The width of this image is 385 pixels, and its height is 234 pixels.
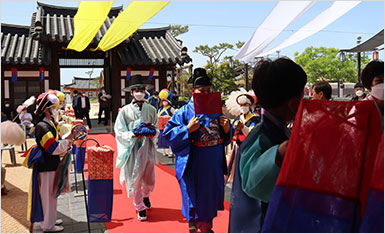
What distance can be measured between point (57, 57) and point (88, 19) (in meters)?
4.90

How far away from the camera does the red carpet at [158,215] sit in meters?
3.87

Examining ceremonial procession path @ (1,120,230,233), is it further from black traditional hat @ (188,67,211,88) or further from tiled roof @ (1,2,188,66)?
tiled roof @ (1,2,188,66)

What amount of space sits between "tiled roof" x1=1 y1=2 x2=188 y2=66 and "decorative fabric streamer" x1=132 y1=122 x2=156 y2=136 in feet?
30.0

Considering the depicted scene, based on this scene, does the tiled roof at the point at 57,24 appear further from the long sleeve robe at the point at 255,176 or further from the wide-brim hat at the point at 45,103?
the long sleeve robe at the point at 255,176

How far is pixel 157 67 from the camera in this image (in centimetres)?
1453

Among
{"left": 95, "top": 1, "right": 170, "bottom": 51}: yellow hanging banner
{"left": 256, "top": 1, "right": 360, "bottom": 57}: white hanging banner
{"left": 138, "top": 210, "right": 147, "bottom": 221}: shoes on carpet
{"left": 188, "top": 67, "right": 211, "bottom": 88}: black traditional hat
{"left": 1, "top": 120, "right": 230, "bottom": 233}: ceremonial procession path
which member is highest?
{"left": 95, "top": 1, "right": 170, "bottom": 51}: yellow hanging banner

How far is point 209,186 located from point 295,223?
2.40 m

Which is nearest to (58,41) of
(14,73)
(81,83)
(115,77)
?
(14,73)

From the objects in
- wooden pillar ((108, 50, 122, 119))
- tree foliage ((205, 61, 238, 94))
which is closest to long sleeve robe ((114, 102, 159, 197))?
wooden pillar ((108, 50, 122, 119))

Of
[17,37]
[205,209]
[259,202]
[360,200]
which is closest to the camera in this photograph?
[360,200]

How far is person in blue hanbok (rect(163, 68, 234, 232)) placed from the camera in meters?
3.45

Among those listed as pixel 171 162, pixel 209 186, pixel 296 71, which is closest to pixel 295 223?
pixel 296 71

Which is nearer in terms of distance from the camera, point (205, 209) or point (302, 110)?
point (302, 110)

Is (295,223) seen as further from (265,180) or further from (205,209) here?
(205,209)
